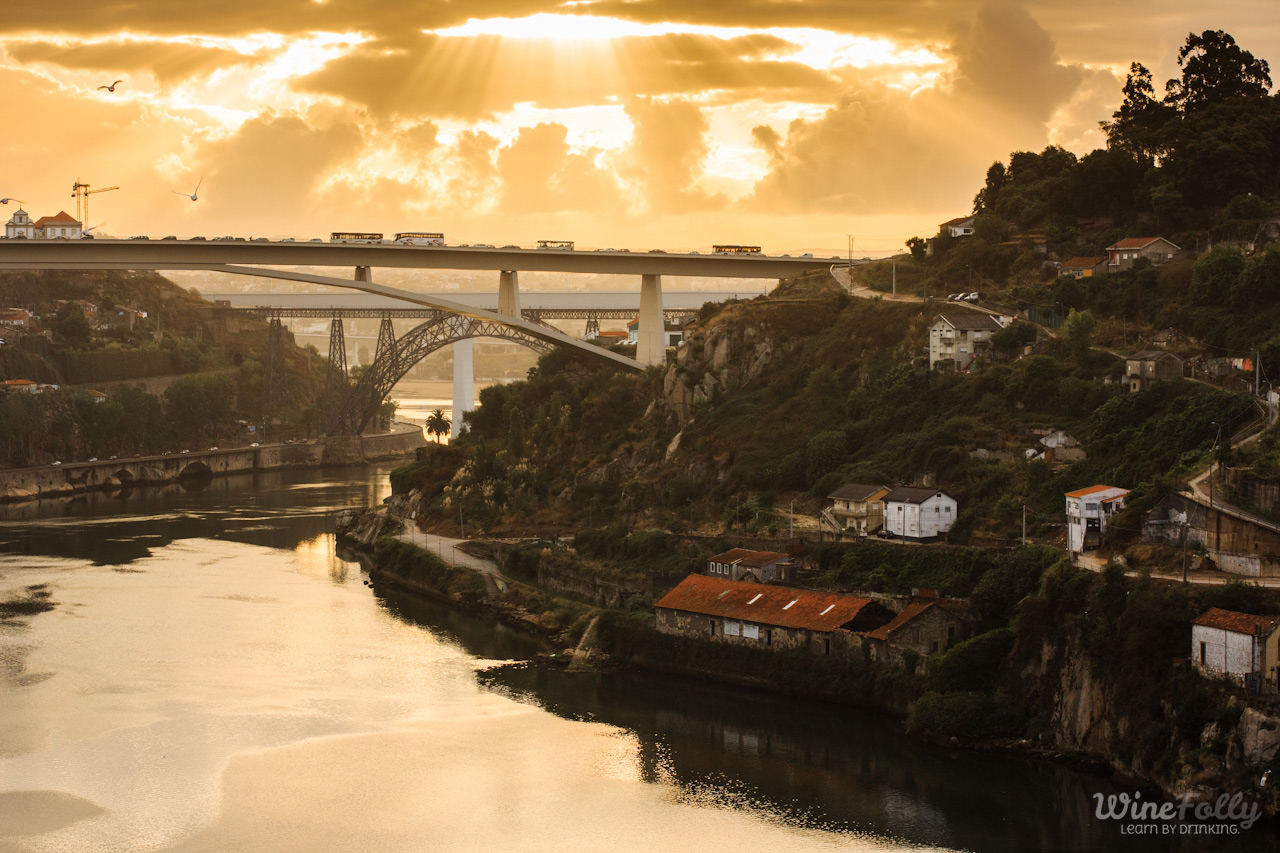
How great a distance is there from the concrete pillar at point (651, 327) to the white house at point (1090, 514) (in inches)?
844

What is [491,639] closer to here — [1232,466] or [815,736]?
[815,736]

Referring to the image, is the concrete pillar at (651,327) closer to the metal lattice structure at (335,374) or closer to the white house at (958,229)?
the white house at (958,229)

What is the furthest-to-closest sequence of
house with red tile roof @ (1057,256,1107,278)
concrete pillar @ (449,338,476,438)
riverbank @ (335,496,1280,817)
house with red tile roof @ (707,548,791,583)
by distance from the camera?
concrete pillar @ (449,338,476,438) → house with red tile roof @ (1057,256,1107,278) → house with red tile roof @ (707,548,791,583) → riverbank @ (335,496,1280,817)

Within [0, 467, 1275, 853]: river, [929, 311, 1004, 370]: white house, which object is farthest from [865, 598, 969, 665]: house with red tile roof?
[929, 311, 1004, 370]: white house

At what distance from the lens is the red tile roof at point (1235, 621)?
19.6 m

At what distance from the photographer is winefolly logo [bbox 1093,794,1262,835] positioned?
1858 centimetres

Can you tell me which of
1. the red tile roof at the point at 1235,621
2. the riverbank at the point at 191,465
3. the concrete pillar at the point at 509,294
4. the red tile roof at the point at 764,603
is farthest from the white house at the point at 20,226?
the red tile roof at the point at 1235,621

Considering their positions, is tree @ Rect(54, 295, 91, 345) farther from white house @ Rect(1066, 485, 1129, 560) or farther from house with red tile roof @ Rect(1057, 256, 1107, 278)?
white house @ Rect(1066, 485, 1129, 560)

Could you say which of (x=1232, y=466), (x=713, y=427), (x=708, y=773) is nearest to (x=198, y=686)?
(x=708, y=773)

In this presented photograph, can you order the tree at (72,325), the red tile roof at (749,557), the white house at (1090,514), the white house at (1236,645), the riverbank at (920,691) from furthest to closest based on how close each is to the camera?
the tree at (72,325), the red tile roof at (749,557), the white house at (1090,514), the white house at (1236,645), the riverbank at (920,691)

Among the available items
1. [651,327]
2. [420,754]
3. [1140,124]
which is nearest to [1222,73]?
[1140,124]

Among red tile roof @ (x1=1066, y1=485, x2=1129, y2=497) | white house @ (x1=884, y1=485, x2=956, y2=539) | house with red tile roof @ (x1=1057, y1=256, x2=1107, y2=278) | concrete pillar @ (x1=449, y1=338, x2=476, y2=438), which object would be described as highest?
house with red tile roof @ (x1=1057, y1=256, x2=1107, y2=278)

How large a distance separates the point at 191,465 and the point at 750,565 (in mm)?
36549

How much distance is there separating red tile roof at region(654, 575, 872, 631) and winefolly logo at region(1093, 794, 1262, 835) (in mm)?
6080
